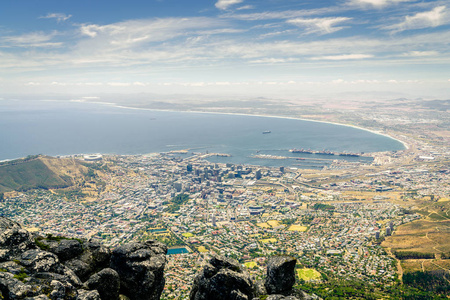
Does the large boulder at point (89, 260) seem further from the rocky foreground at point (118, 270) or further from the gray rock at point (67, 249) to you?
the gray rock at point (67, 249)

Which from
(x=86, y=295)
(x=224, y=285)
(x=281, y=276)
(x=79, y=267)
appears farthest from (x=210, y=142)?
(x=86, y=295)

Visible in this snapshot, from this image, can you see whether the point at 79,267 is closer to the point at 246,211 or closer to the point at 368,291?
the point at 368,291

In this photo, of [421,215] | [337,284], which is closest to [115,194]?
[337,284]

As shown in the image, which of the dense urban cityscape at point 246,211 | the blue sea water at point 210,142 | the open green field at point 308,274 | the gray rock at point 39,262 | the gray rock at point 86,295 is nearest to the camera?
the gray rock at point 86,295

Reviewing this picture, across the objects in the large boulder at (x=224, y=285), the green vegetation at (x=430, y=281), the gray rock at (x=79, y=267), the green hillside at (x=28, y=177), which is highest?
the gray rock at (x=79, y=267)

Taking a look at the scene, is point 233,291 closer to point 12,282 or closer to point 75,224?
point 12,282

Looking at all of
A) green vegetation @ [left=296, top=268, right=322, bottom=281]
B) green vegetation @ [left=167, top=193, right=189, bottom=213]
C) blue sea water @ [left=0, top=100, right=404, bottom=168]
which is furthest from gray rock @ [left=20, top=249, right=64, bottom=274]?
blue sea water @ [left=0, top=100, right=404, bottom=168]

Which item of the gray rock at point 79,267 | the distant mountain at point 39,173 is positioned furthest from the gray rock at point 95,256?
the distant mountain at point 39,173

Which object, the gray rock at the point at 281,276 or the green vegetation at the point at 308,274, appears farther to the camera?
the green vegetation at the point at 308,274
